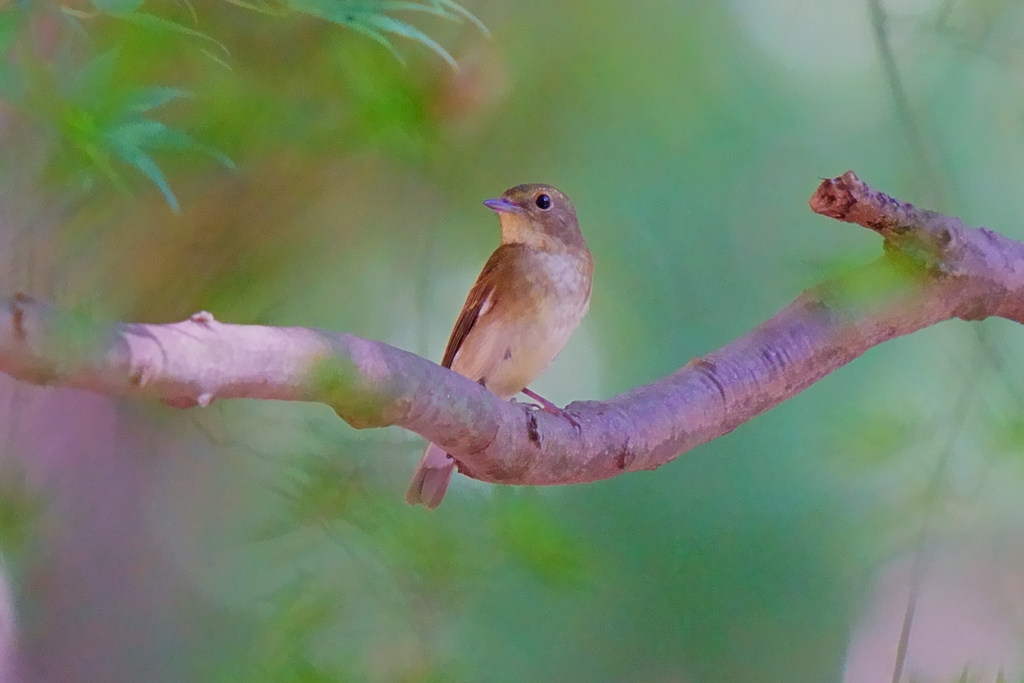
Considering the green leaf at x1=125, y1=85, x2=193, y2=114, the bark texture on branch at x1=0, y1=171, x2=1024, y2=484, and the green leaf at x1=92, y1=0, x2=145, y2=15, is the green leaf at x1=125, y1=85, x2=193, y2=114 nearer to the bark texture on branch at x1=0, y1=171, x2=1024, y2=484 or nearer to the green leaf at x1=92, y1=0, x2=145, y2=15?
the green leaf at x1=92, y1=0, x2=145, y2=15

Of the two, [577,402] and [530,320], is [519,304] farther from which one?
[577,402]

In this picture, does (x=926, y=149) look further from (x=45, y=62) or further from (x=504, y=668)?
(x=45, y=62)

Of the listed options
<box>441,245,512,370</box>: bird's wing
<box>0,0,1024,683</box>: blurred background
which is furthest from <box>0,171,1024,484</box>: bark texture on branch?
<box>441,245,512,370</box>: bird's wing

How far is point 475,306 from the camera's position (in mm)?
1323

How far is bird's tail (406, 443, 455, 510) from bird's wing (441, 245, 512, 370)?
0.52 feet

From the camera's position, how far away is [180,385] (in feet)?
2.01

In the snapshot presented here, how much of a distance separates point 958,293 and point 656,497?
1.88 feet

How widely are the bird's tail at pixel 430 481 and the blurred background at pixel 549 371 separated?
28mm

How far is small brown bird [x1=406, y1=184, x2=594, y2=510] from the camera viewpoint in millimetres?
1287

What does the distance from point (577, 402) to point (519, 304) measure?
0.20 m

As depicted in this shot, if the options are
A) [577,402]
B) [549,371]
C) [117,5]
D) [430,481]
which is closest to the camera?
[117,5]

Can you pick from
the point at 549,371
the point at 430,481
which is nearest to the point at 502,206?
the point at 549,371

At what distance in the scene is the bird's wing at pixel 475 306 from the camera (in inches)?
51.9

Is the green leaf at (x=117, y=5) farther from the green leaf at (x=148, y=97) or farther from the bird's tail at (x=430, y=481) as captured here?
the bird's tail at (x=430, y=481)
